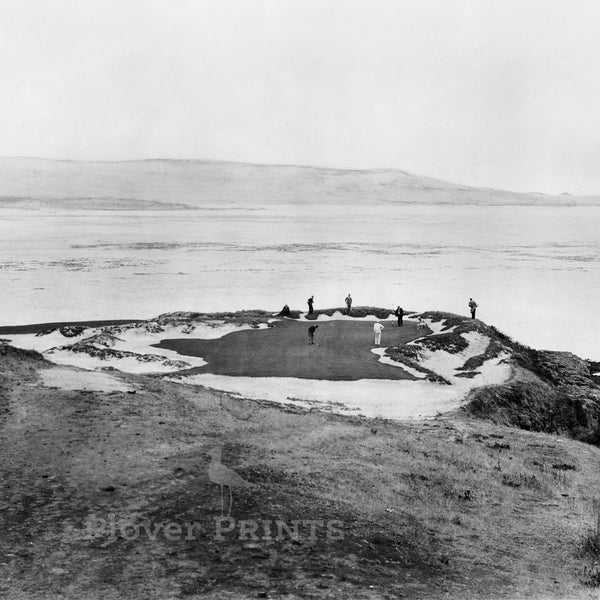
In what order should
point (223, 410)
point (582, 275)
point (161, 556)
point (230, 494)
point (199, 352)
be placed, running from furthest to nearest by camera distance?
point (582, 275) → point (199, 352) → point (223, 410) → point (230, 494) → point (161, 556)

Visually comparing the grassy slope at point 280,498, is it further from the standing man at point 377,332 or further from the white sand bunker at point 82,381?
the standing man at point 377,332

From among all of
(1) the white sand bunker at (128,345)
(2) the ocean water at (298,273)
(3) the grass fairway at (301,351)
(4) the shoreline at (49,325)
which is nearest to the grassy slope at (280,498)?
(3) the grass fairway at (301,351)

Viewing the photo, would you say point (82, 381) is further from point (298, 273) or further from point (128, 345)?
point (298, 273)

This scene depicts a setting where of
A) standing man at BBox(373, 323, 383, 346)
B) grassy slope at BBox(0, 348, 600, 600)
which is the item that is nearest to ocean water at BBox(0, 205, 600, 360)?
standing man at BBox(373, 323, 383, 346)

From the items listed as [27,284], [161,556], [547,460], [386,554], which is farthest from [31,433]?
[27,284]

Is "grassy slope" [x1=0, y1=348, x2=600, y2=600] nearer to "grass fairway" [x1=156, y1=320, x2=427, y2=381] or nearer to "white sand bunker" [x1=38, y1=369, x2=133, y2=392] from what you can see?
"white sand bunker" [x1=38, y1=369, x2=133, y2=392]

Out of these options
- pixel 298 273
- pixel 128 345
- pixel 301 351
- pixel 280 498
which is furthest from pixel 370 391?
pixel 298 273

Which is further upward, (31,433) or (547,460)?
(31,433)

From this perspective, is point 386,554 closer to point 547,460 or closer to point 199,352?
point 547,460
